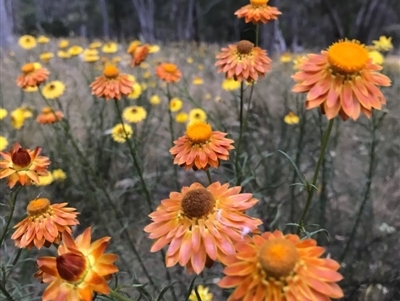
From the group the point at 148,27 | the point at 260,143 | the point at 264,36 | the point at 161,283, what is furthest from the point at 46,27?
the point at 161,283

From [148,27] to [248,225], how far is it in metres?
14.9

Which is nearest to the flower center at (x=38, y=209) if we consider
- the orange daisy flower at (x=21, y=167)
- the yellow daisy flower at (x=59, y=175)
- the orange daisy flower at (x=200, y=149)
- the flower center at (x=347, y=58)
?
the orange daisy flower at (x=21, y=167)

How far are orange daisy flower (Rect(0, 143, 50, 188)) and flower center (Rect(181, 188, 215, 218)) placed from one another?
56 cm

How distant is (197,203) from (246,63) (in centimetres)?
81

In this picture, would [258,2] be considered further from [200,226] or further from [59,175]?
[59,175]

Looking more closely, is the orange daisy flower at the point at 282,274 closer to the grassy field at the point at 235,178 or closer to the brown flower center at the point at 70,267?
the brown flower center at the point at 70,267

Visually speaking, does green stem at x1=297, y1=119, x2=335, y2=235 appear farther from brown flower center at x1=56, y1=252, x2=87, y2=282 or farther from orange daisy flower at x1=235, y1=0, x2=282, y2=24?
orange daisy flower at x1=235, y1=0, x2=282, y2=24

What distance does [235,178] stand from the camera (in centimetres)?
174

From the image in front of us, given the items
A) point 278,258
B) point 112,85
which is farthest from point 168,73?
point 278,258

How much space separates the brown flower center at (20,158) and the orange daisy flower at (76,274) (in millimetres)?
568

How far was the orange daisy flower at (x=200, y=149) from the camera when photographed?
1265 mm

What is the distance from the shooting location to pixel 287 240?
76cm

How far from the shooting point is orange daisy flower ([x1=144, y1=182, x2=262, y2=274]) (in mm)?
899

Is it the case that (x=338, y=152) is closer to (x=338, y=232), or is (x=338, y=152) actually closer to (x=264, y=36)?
(x=338, y=232)
